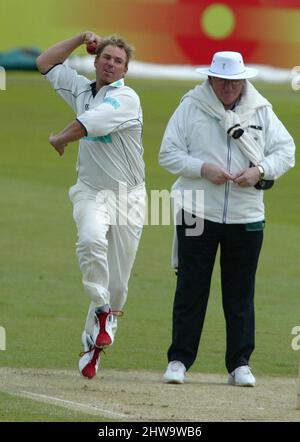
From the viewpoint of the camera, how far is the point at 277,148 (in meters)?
9.52

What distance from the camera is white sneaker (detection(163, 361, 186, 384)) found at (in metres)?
9.40

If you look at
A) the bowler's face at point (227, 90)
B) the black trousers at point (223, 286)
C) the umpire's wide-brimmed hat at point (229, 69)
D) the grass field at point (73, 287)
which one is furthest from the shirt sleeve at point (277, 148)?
the grass field at point (73, 287)

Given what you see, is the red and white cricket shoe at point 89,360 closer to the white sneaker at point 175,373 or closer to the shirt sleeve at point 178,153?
the white sneaker at point 175,373

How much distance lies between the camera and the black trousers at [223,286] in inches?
374

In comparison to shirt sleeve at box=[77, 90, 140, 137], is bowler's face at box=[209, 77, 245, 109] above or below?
above

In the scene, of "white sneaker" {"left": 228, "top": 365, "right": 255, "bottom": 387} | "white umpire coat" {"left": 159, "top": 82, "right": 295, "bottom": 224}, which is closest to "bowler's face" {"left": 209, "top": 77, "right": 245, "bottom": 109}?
"white umpire coat" {"left": 159, "top": 82, "right": 295, "bottom": 224}

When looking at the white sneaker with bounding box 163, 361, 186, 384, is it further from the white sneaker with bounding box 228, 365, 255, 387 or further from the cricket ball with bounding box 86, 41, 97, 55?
the cricket ball with bounding box 86, 41, 97, 55

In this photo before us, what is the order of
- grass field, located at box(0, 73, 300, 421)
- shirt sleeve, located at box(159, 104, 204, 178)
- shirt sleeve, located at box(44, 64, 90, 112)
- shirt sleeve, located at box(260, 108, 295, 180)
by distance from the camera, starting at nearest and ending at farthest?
shirt sleeve, located at box(159, 104, 204, 178) < shirt sleeve, located at box(260, 108, 295, 180) < shirt sleeve, located at box(44, 64, 90, 112) < grass field, located at box(0, 73, 300, 421)

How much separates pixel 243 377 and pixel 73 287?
473 centimetres

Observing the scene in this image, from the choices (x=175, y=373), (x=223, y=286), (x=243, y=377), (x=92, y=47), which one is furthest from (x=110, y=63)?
(x=243, y=377)

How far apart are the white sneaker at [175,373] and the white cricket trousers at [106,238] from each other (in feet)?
1.64

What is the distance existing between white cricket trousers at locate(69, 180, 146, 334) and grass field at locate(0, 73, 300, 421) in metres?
0.74

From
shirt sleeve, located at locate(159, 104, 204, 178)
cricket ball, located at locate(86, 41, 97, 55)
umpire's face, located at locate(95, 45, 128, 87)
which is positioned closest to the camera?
shirt sleeve, located at locate(159, 104, 204, 178)

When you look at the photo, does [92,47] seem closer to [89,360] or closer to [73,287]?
[89,360]
